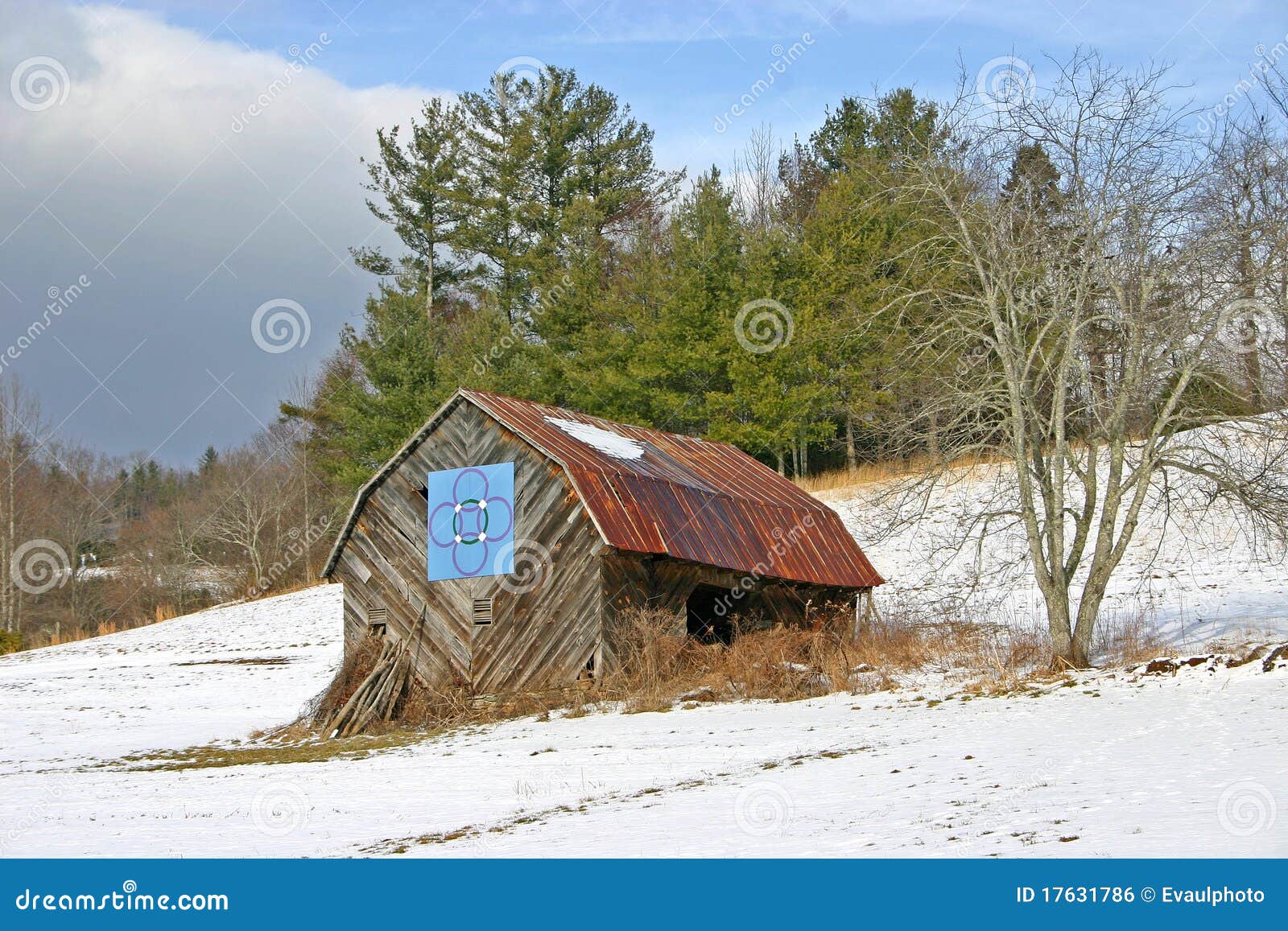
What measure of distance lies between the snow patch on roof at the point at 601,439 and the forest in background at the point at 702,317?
14.3 ft

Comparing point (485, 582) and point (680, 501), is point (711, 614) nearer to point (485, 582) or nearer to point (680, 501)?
point (680, 501)

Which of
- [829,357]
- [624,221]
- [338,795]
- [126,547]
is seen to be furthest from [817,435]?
[126,547]

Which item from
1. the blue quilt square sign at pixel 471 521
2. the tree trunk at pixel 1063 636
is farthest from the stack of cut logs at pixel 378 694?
the tree trunk at pixel 1063 636

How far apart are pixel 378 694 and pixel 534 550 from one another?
136 inches

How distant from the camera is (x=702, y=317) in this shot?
3972 centimetres

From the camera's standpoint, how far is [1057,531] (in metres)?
19.3

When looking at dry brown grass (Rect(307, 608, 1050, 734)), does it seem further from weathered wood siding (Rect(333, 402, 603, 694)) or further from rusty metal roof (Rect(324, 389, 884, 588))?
rusty metal roof (Rect(324, 389, 884, 588))

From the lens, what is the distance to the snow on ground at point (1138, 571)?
2336 cm

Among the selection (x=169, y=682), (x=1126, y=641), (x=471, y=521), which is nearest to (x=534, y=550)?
(x=471, y=521)

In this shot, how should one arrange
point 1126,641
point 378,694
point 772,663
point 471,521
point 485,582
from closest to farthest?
point 772,663 → point 378,694 → point 1126,641 → point 485,582 → point 471,521

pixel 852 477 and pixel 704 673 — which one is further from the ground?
pixel 852 477

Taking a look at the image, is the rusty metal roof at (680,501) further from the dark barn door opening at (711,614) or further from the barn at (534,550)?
the dark barn door opening at (711,614)

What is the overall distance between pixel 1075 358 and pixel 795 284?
21.9m
